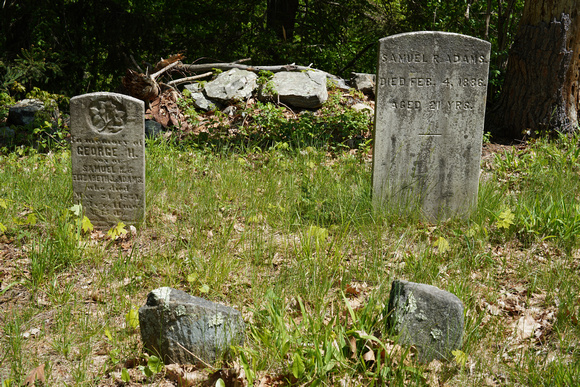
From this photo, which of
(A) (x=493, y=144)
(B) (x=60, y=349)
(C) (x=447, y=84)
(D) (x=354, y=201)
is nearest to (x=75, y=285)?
(B) (x=60, y=349)

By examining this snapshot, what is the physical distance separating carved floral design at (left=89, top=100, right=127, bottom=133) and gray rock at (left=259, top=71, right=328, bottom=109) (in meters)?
4.22

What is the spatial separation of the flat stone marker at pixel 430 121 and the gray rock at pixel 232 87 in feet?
13.9

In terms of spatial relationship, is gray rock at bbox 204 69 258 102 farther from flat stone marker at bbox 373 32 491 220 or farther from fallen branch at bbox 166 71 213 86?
flat stone marker at bbox 373 32 491 220

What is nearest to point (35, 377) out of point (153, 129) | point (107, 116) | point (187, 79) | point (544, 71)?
point (107, 116)

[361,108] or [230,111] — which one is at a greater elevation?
[361,108]

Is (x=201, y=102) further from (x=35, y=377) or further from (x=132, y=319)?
(x=35, y=377)

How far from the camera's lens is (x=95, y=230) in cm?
488

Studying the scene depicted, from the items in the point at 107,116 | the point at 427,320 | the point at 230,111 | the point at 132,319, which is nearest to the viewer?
the point at 427,320

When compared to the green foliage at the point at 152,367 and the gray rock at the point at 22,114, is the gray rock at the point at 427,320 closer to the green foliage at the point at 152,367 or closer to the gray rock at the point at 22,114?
the green foliage at the point at 152,367

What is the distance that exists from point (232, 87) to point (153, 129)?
174 cm

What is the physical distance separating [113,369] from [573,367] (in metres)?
2.41

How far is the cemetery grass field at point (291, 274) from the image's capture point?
2.79 metres

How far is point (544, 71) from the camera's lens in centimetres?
737

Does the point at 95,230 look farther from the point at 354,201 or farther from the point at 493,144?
the point at 493,144
